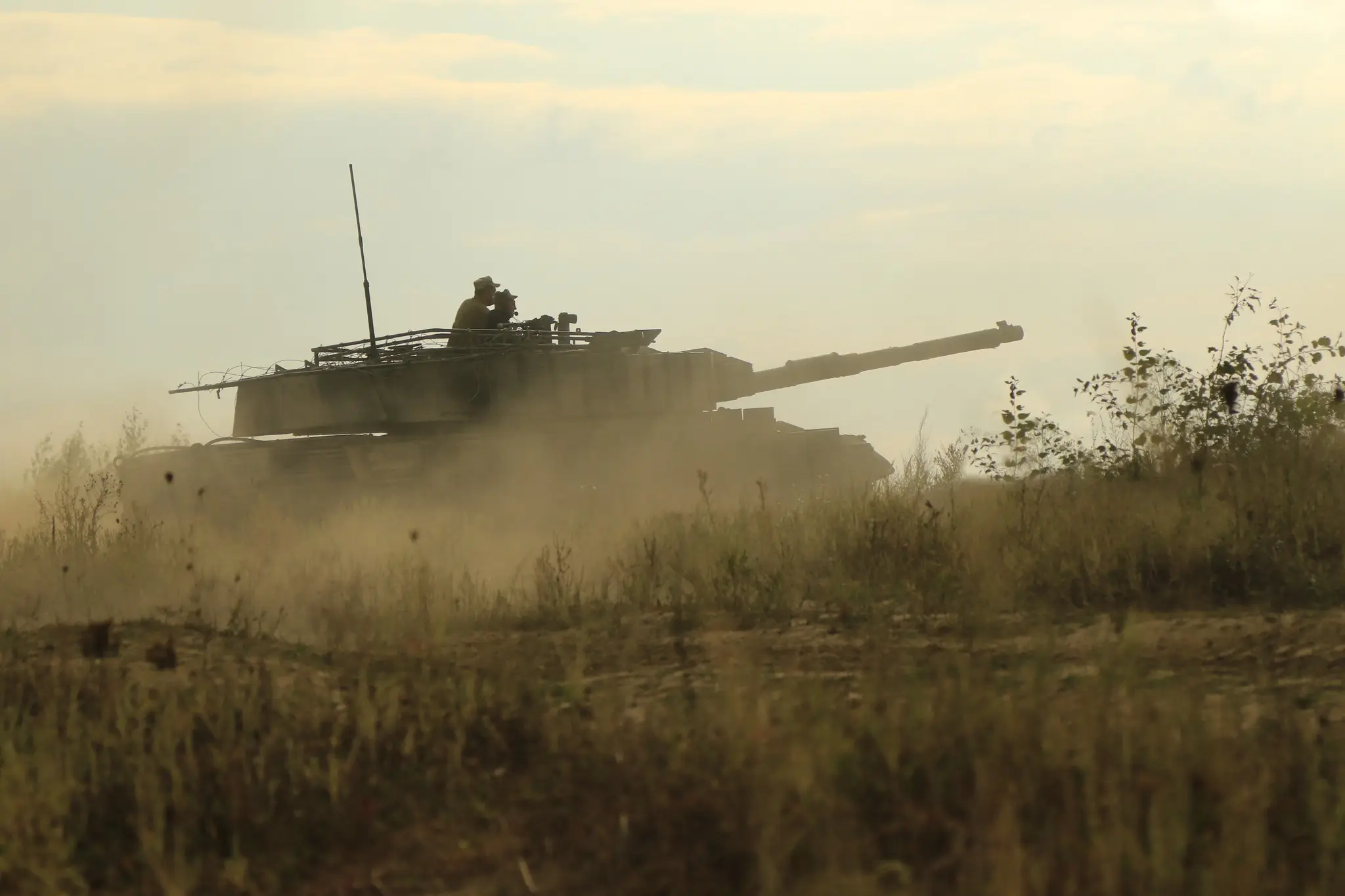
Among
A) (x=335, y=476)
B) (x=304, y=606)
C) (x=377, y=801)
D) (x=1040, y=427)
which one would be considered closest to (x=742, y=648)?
(x=377, y=801)

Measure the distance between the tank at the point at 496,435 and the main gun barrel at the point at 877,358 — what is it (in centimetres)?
99

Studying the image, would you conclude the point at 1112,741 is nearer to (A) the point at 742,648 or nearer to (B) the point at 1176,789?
(B) the point at 1176,789

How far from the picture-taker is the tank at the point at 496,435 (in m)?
13.5

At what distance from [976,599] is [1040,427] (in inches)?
190

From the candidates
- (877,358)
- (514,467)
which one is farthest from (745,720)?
(877,358)

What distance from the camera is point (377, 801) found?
4594mm

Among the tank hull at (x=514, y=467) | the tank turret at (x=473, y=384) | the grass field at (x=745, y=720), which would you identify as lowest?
the grass field at (x=745, y=720)

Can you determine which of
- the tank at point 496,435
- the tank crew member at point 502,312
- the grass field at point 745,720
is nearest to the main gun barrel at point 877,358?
the tank at point 496,435

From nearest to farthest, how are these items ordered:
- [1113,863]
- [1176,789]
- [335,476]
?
[1113,863] < [1176,789] < [335,476]

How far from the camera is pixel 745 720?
4582 mm

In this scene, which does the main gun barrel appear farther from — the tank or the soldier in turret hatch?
the soldier in turret hatch

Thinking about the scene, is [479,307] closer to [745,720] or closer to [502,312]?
[502,312]

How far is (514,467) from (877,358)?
4731 millimetres

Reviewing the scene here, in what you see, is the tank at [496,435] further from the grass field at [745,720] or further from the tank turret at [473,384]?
the grass field at [745,720]
